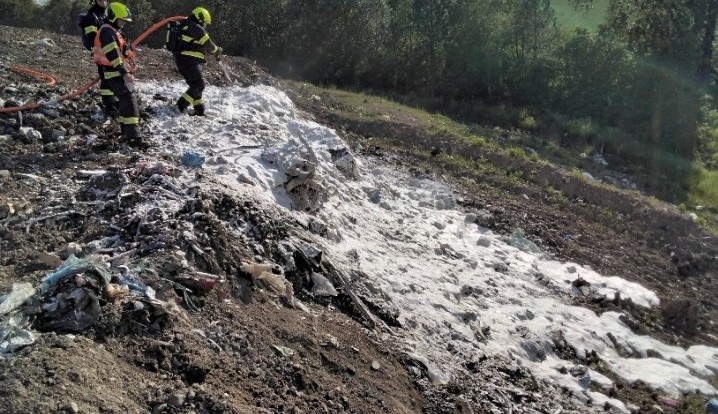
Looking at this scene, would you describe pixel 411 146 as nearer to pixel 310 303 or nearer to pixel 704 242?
pixel 704 242

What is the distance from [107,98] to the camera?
827 centimetres

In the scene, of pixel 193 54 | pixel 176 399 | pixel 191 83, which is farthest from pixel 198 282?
pixel 193 54

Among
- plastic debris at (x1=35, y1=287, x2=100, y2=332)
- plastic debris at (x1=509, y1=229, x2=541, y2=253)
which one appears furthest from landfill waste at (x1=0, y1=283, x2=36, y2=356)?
plastic debris at (x1=509, y1=229, x2=541, y2=253)

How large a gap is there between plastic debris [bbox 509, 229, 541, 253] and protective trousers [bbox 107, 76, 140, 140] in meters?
5.31

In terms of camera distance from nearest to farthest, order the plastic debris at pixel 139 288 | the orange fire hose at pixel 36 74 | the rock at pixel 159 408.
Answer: the rock at pixel 159 408 < the plastic debris at pixel 139 288 < the orange fire hose at pixel 36 74

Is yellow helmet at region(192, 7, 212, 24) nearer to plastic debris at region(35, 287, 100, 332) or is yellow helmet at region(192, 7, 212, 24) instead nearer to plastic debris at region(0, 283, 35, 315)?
plastic debris at region(0, 283, 35, 315)

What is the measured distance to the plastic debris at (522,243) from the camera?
967cm

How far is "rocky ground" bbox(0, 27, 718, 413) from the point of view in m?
4.20

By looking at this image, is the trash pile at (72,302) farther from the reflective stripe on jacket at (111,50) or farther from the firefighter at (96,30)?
the firefighter at (96,30)

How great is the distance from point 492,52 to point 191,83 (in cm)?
1413

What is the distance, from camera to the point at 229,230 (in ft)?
19.5

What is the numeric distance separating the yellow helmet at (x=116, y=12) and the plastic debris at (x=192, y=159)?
1.90 metres

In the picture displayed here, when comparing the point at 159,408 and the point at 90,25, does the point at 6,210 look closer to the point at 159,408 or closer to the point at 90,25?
the point at 159,408

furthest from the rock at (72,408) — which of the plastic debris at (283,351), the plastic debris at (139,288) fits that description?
the plastic debris at (283,351)
